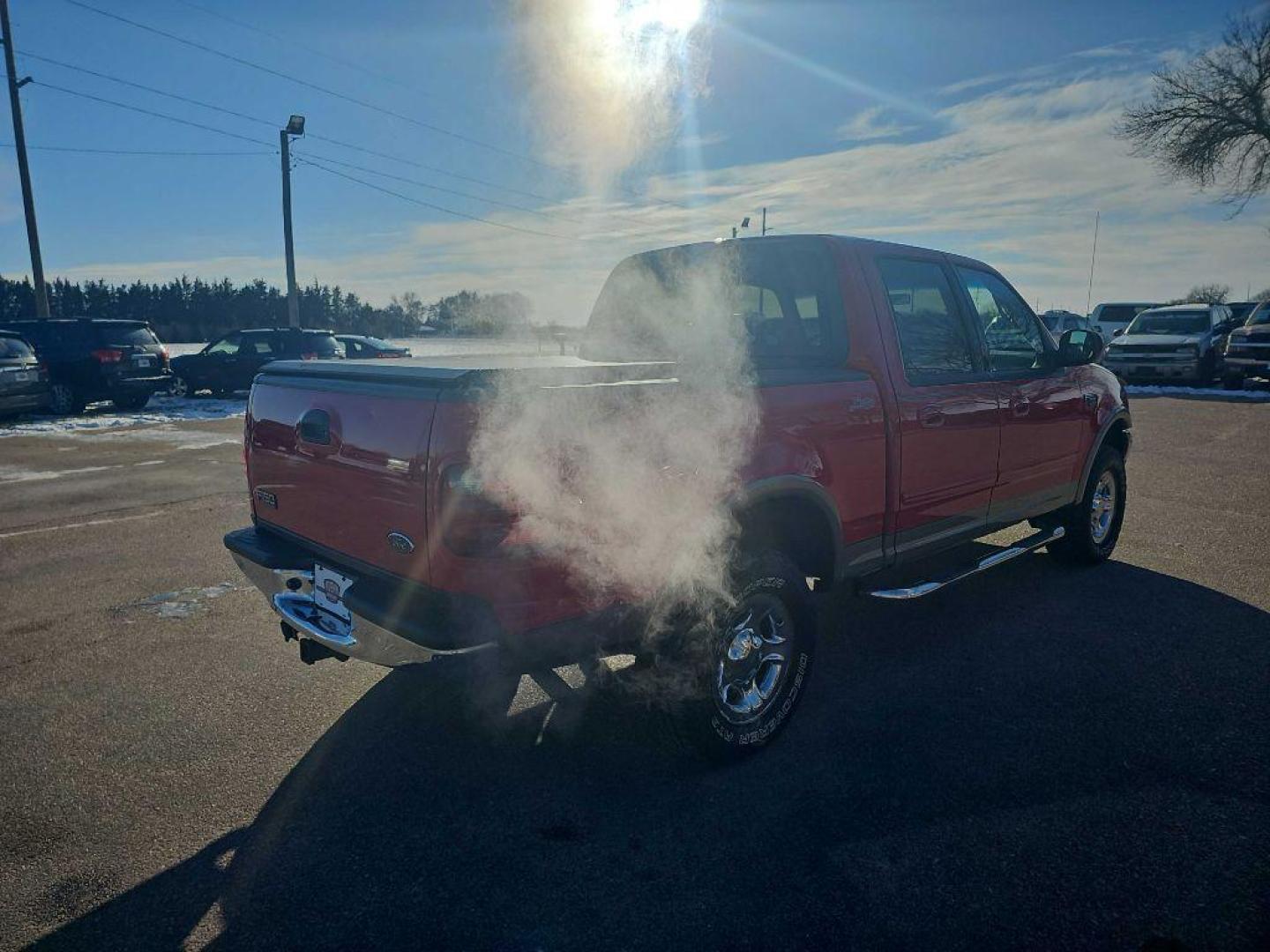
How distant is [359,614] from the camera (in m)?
2.47

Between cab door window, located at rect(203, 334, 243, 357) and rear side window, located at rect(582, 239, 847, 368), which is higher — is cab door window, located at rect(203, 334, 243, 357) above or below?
below

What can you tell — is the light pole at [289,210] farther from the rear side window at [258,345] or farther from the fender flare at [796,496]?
the fender flare at [796,496]

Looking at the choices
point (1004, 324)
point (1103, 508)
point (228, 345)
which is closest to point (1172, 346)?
point (1103, 508)

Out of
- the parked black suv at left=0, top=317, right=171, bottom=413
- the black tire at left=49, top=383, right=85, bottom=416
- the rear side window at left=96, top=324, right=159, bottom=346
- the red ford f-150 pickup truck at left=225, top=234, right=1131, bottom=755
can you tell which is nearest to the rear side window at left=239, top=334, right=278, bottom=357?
the rear side window at left=96, top=324, right=159, bottom=346

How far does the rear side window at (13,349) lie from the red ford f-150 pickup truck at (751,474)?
12102mm

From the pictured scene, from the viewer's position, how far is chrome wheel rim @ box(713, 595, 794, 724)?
2.83m

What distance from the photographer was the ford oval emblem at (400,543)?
7.85 ft

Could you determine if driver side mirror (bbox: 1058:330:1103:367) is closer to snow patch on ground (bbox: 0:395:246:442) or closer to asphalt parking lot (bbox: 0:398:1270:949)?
asphalt parking lot (bbox: 0:398:1270:949)

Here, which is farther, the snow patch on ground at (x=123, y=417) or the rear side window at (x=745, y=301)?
the snow patch on ground at (x=123, y=417)

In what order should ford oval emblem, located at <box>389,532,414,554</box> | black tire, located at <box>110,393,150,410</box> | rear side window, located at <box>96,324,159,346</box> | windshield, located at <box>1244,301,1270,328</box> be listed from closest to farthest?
ford oval emblem, located at <box>389,532,414,554</box> < rear side window, located at <box>96,324,159,346</box> < black tire, located at <box>110,393,150,410</box> < windshield, located at <box>1244,301,1270,328</box>

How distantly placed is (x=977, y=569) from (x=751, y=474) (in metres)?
1.70

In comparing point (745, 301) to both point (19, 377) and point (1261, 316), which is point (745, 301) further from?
point (1261, 316)

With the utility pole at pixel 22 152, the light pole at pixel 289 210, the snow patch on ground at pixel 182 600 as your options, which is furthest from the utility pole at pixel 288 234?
the snow patch on ground at pixel 182 600

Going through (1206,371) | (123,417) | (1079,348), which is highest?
(1079,348)
